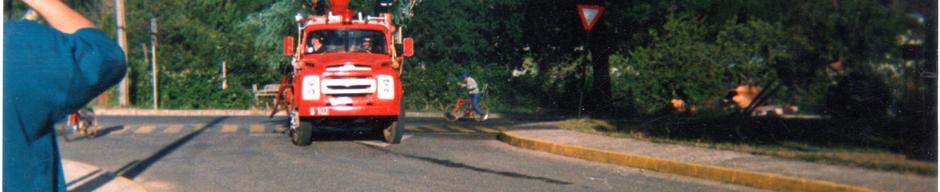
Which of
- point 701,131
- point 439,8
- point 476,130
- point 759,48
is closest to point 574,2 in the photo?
point 439,8

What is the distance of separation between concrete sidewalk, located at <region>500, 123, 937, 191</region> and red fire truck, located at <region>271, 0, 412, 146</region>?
2.26 meters

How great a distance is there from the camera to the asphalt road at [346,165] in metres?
10.3

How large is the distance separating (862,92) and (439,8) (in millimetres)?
21578

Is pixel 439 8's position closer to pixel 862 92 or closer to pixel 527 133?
pixel 527 133

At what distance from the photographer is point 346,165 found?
12.5 meters

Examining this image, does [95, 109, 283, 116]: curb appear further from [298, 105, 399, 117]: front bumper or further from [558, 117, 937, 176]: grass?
[298, 105, 399, 117]: front bumper

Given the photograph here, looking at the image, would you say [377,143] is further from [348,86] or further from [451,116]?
[451,116]

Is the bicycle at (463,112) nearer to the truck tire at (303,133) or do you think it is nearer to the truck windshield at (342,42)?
the truck windshield at (342,42)

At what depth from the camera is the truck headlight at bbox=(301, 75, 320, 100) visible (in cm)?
1574

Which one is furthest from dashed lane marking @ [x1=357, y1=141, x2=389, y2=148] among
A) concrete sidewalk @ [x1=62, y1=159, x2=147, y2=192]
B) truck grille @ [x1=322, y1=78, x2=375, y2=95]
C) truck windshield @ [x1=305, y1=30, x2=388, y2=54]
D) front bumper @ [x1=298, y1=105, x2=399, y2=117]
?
concrete sidewalk @ [x1=62, y1=159, x2=147, y2=192]

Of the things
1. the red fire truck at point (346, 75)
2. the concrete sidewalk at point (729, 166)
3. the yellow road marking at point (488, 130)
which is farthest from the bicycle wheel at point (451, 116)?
the concrete sidewalk at point (729, 166)

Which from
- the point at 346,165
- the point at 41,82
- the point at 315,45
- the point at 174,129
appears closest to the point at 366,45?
the point at 315,45

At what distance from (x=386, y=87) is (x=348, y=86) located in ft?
1.95

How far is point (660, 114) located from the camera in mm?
23094
